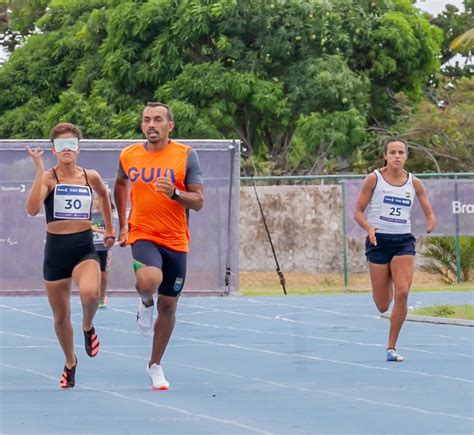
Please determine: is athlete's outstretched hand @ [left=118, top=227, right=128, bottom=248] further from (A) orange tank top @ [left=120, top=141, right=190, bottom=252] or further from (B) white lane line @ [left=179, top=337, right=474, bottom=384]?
(B) white lane line @ [left=179, top=337, right=474, bottom=384]

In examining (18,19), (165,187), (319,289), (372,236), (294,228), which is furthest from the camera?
(18,19)

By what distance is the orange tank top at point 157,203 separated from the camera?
11.1m

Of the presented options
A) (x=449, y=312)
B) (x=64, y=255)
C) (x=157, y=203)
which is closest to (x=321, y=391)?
(x=157, y=203)

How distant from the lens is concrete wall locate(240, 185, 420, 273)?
29.1 meters

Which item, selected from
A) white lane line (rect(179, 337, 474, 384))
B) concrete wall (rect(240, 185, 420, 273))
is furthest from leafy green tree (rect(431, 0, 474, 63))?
white lane line (rect(179, 337, 474, 384))

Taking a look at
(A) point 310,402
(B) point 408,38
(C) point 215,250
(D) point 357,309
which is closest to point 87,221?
(A) point 310,402

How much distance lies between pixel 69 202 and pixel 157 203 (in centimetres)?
81

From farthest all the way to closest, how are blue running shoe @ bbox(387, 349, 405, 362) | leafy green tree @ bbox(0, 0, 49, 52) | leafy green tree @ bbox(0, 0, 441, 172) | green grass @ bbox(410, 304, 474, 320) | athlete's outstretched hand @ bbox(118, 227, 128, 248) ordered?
leafy green tree @ bbox(0, 0, 49, 52) < leafy green tree @ bbox(0, 0, 441, 172) < green grass @ bbox(410, 304, 474, 320) < blue running shoe @ bbox(387, 349, 405, 362) < athlete's outstretched hand @ bbox(118, 227, 128, 248)

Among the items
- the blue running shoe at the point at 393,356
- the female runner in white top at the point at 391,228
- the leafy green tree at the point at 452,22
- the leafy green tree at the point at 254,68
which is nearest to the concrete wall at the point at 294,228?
the leafy green tree at the point at 254,68

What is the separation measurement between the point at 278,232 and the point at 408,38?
326 inches

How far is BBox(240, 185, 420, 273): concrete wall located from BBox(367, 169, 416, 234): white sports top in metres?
15.0

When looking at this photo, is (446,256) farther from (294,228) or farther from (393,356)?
(393,356)

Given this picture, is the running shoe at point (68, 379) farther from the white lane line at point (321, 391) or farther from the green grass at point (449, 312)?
the green grass at point (449, 312)

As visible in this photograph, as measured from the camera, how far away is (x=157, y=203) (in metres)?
11.1
